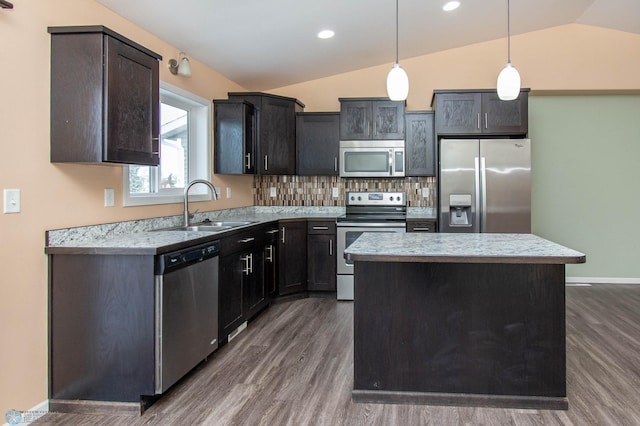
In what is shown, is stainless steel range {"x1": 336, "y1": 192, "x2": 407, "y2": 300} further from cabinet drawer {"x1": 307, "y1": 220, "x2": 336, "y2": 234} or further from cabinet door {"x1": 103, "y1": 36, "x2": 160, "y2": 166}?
cabinet door {"x1": 103, "y1": 36, "x2": 160, "y2": 166}

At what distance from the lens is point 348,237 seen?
15.3ft

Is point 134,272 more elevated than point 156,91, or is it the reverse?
point 156,91

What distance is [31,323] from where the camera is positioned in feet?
7.18

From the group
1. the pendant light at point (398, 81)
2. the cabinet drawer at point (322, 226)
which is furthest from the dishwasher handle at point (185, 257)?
the cabinet drawer at point (322, 226)

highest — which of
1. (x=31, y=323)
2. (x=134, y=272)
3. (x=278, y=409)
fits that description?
(x=134, y=272)

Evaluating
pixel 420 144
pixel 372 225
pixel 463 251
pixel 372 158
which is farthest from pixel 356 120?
pixel 463 251

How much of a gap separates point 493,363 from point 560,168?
12.7 feet

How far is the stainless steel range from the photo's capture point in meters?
4.61

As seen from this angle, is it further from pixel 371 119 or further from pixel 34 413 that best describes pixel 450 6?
pixel 34 413

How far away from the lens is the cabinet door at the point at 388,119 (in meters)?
4.88

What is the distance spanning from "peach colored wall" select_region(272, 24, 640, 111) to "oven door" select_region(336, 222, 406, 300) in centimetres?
155

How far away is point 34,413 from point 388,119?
3995 mm

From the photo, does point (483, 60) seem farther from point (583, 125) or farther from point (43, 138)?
point (43, 138)

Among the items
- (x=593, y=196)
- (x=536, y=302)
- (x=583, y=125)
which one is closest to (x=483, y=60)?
(x=583, y=125)
